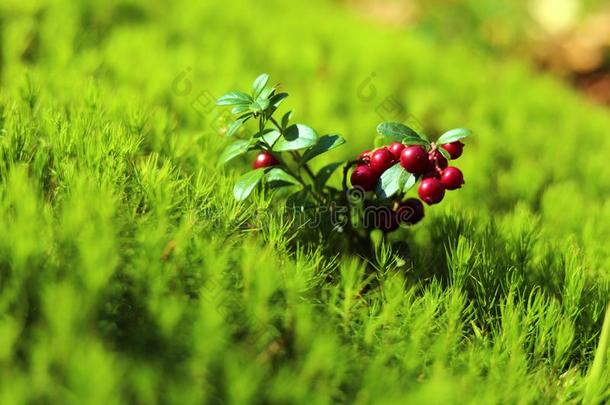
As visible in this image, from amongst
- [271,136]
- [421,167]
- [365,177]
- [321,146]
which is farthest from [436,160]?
[271,136]

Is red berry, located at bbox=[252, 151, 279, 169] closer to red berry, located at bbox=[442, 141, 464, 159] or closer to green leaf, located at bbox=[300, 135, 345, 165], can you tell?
green leaf, located at bbox=[300, 135, 345, 165]

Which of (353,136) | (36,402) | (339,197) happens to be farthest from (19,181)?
(353,136)

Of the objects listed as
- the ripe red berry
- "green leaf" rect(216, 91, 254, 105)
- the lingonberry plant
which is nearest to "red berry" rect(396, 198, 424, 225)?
the lingonberry plant

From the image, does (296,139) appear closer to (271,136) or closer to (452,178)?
(271,136)

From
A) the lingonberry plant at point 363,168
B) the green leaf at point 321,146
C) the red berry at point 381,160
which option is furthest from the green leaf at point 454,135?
the green leaf at point 321,146

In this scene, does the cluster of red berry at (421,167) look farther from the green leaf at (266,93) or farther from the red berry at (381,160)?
the green leaf at (266,93)

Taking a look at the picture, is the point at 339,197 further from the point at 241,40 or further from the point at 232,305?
the point at 241,40

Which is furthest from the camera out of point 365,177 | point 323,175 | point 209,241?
point 323,175
